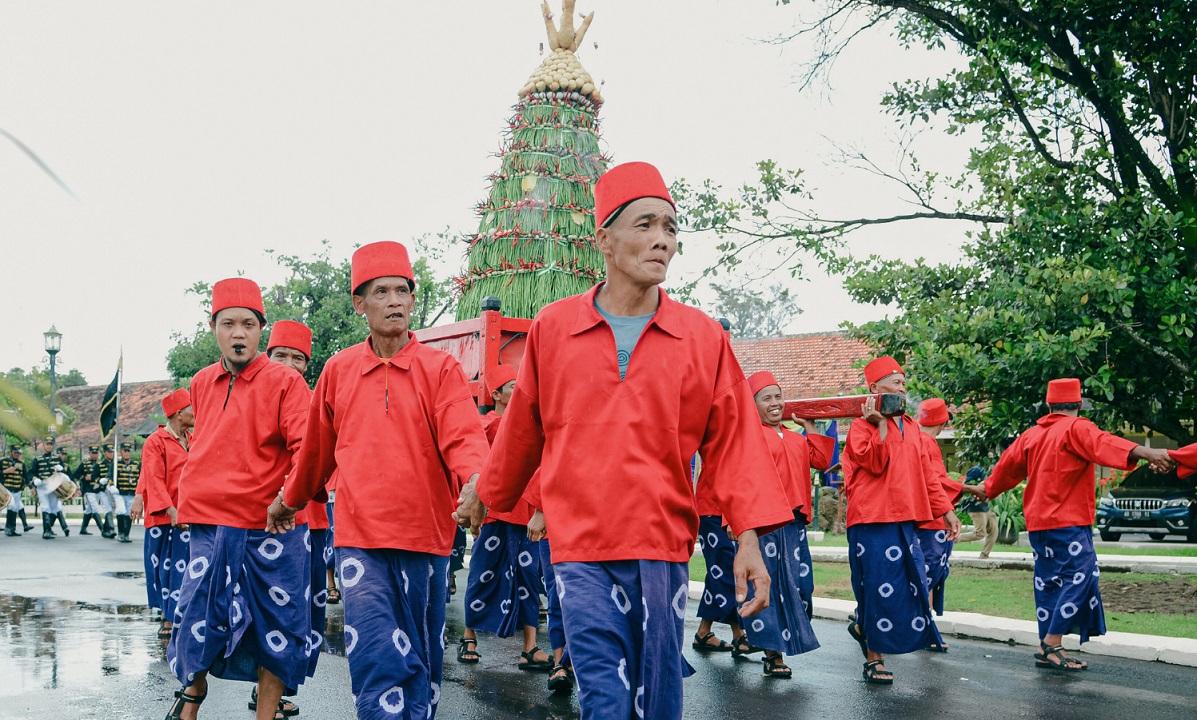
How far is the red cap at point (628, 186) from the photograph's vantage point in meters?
3.71

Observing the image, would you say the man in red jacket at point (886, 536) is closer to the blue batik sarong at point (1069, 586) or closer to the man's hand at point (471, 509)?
the blue batik sarong at point (1069, 586)

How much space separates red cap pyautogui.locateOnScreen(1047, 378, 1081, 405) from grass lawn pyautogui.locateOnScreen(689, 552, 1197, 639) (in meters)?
2.28

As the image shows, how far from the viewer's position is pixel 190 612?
17.1ft

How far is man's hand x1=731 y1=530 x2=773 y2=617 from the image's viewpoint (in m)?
3.39

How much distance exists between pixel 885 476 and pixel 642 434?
4.43 metres

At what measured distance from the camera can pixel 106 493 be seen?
24.2 meters

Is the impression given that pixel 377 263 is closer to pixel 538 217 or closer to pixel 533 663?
pixel 533 663

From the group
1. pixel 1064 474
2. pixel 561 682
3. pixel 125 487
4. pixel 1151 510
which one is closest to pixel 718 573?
pixel 561 682

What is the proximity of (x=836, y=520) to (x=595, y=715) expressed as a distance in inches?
904

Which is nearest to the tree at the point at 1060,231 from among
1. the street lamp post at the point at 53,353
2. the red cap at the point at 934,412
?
the red cap at the point at 934,412

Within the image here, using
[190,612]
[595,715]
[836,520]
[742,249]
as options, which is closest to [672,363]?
[595,715]

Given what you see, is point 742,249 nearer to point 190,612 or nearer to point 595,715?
point 190,612

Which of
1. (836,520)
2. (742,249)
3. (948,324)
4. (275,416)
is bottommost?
(836,520)

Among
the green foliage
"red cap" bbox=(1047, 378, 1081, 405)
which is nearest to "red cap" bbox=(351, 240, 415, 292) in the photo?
"red cap" bbox=(1047, 378, 1081, 405)
